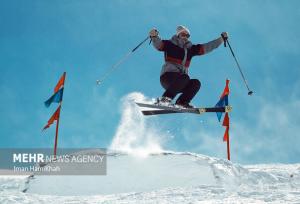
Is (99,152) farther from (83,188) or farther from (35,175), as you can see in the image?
(83,188)

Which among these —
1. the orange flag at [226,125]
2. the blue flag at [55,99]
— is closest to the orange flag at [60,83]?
the blue flag at [55,99]

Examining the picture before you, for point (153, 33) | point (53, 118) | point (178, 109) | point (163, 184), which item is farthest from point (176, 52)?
point (53, 118)

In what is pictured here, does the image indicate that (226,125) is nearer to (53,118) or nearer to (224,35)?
(53,118)

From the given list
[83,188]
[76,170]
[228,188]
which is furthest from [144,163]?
[228,188]

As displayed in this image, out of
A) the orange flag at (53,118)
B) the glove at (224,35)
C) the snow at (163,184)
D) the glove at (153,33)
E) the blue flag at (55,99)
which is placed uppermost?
the blue flag at (55,99)

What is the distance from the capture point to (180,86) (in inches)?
480

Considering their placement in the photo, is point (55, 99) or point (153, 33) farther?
point (55, 99)

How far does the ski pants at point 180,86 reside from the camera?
12125 millimetres

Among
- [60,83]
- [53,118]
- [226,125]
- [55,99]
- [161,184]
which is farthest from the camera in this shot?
[60,83]

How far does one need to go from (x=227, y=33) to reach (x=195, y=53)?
3.42 ft

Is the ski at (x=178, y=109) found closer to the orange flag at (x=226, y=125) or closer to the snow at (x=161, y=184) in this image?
the snow at (x=161, y=184)

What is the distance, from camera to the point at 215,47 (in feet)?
42.9

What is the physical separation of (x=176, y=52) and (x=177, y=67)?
387mm

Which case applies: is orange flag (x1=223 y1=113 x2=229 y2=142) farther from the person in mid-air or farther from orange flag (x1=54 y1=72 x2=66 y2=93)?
the person in mid-air
